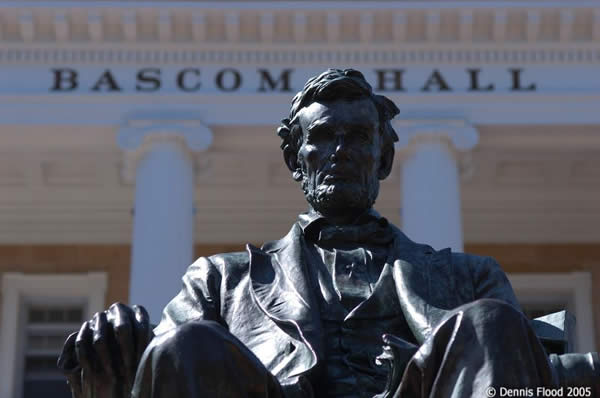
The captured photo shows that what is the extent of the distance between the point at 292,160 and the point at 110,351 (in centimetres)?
90

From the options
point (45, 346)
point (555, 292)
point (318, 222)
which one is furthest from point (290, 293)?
point (555, 292)

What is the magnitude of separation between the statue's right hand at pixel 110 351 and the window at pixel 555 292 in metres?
15.8

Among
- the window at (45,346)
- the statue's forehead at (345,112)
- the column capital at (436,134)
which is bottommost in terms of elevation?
the window at (45,346)

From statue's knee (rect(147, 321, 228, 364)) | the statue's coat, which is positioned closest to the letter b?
the statue's coat

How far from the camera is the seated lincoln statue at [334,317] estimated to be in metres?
2.63

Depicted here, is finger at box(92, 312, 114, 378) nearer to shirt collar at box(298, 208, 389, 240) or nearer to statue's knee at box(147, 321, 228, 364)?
statue's knee at box(147, 321, 228, 364)

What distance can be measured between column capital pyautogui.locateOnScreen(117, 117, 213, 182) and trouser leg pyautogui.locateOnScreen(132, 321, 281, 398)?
12.9 metres

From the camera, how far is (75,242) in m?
19.1

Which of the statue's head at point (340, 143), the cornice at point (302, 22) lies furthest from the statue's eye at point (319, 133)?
the cornice at point (302, 22)

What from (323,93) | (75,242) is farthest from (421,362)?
(75,242)

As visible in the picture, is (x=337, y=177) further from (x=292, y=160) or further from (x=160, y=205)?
(x=160, y=205)

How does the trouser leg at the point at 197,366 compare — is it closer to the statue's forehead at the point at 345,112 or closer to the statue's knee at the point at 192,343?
the statue's knee at the point at 192,343

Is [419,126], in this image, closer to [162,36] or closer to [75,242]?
[162,36]

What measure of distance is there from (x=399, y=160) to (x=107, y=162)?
3418 mm
